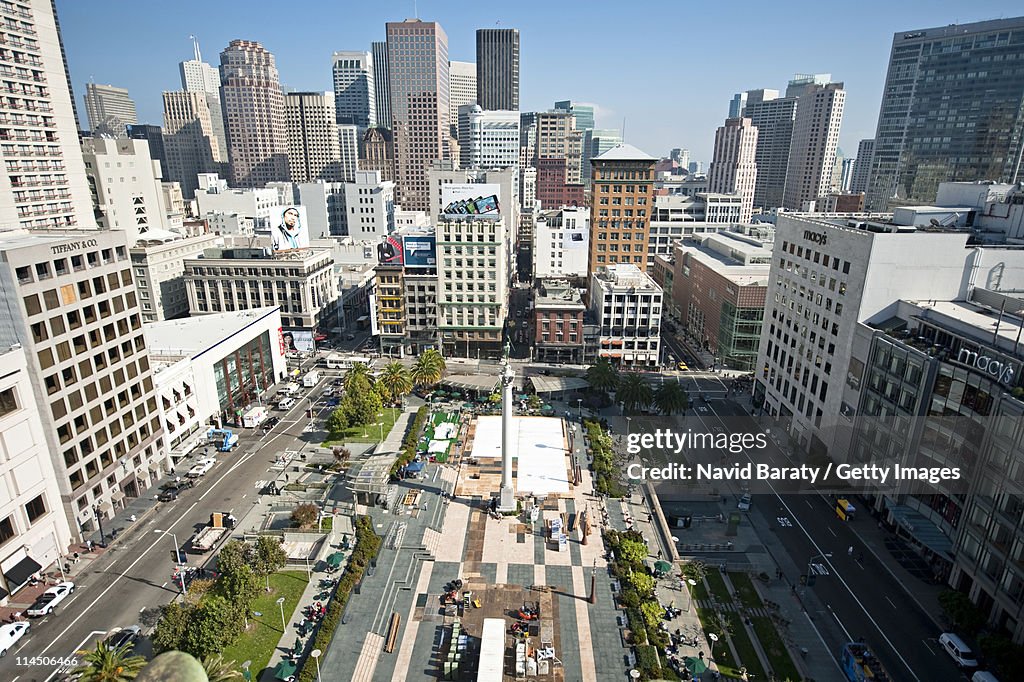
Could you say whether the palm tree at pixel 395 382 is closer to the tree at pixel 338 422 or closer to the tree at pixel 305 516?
the tree at pixel 338 422

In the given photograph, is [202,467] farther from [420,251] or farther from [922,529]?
[922,529]

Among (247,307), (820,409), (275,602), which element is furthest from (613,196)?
(275,602)

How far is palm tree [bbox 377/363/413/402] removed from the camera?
9706 cm

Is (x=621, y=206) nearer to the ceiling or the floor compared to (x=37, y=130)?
nearer to the floor

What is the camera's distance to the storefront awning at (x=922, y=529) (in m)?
55.8

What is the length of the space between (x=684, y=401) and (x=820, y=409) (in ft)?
63.5

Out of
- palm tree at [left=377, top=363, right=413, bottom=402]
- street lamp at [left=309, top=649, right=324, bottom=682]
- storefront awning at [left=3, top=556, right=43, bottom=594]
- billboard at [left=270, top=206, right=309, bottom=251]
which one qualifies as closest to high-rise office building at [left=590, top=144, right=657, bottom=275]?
palm tree at [left=377, top=363, right=413, bottom=402]

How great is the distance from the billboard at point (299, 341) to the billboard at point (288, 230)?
21.5 meters

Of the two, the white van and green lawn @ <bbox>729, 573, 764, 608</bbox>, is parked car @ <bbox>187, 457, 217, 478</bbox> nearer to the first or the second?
green lawn @ <bbox>729, 573, 764, 608</bbox>

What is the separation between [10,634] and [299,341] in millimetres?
80104

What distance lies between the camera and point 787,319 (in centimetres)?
8994

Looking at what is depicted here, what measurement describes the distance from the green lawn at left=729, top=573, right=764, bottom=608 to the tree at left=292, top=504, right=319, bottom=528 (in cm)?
4892

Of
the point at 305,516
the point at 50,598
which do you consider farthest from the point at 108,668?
the point at 305,516

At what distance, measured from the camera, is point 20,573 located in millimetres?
53625
